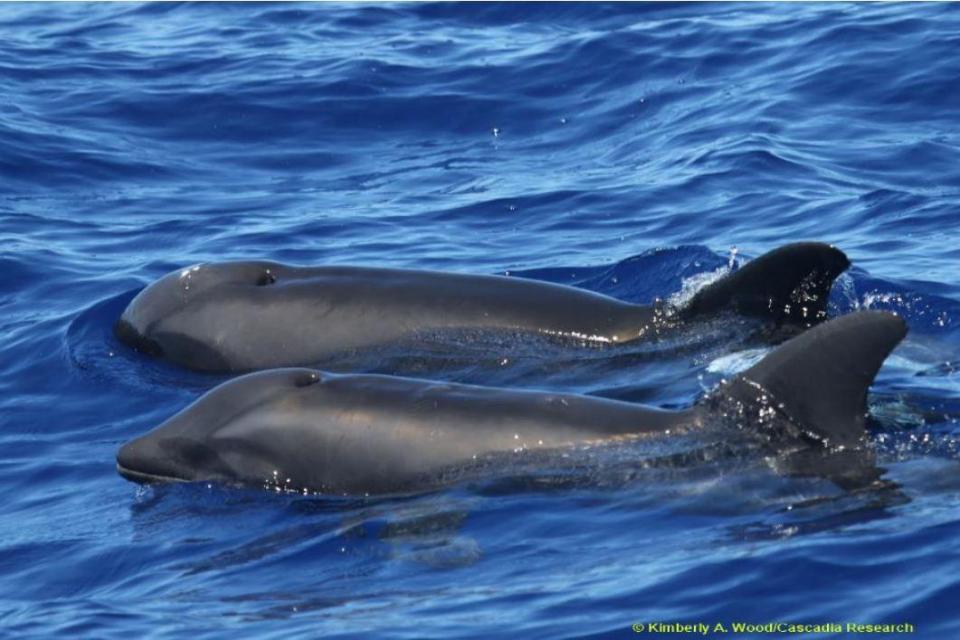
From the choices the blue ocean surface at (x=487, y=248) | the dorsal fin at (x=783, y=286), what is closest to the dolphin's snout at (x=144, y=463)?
the blue ocean surface at (x=487, y=248)

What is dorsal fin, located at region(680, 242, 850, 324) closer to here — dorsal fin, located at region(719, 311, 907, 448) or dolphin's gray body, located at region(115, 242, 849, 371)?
dolphin's gray body, located at region(115, 242, 849, 371)

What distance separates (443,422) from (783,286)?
3.36 metres

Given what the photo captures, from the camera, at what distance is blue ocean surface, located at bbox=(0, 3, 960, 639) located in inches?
371

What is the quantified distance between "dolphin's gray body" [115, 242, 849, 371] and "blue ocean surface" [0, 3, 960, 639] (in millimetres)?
248

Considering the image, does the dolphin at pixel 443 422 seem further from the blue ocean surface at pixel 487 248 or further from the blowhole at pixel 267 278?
the blowhole at pixel 267 278

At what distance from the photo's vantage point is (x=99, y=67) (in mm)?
26078

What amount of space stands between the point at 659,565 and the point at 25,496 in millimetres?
4804

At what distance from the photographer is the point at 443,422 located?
36.0 feet

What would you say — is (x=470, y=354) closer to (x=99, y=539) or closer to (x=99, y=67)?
(x=99, y=539)

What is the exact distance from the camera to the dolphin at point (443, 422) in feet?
33.8

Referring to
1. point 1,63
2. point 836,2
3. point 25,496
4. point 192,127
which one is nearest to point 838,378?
point 25,496

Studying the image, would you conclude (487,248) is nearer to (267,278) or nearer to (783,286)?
(267,278)

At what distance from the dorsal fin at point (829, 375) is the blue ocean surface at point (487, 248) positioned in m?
0.36

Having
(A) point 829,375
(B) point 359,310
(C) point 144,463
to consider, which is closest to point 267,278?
(B) point 359,310
